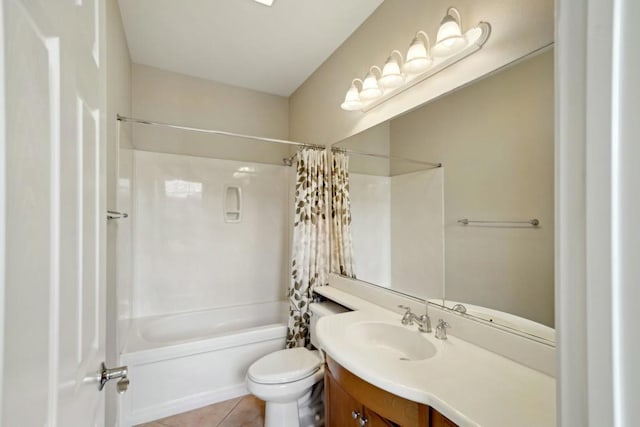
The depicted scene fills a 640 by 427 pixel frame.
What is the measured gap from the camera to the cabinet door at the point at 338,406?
1.14 meters

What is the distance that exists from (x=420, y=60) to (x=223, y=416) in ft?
8.44

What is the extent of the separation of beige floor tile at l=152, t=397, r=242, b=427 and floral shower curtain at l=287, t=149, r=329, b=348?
2.04ft

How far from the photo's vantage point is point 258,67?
2.60m

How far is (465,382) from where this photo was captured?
0.91 m

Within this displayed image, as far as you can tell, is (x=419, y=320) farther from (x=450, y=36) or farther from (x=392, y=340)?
(x=450, y=36)

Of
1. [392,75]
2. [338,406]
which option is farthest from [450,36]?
[338,406]

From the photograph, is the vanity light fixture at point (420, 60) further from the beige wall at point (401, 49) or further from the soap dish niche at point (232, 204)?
the soap dish niche at point (232, 204)

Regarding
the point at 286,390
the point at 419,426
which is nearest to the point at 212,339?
the point at 286,390

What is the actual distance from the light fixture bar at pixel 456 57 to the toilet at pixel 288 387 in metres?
1.71

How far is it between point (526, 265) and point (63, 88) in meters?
1.41

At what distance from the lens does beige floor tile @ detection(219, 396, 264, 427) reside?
6.24 ft
